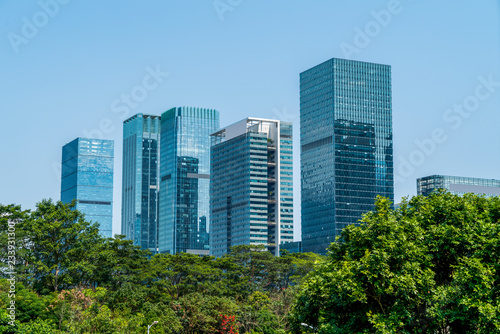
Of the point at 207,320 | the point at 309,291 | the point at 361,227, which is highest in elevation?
the point at 361,227

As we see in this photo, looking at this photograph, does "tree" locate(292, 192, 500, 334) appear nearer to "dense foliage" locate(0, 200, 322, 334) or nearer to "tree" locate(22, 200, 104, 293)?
"dense foliage" locate(0, 200, 322, 334)

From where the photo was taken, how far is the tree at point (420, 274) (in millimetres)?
33188

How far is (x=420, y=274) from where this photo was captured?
34688mm

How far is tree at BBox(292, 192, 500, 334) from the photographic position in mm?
33188

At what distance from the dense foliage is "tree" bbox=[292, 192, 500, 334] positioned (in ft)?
88.7

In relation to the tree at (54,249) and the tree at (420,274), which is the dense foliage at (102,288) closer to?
the tree at (54,249)

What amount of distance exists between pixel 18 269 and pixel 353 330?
4416cm

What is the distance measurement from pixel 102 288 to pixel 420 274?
4413 centimetres

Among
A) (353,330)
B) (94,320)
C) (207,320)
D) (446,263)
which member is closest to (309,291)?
(353,330)

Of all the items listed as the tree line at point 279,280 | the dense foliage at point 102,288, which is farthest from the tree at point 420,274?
the dense foliage at point 102,288

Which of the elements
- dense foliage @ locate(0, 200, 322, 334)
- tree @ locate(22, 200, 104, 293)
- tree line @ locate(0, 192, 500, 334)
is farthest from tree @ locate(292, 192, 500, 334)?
tree @ locate(22, 200, 104, 293)

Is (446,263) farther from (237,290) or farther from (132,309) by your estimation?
(237,290)

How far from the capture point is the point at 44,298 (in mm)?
66562

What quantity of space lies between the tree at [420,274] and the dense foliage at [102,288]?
27.0 m
